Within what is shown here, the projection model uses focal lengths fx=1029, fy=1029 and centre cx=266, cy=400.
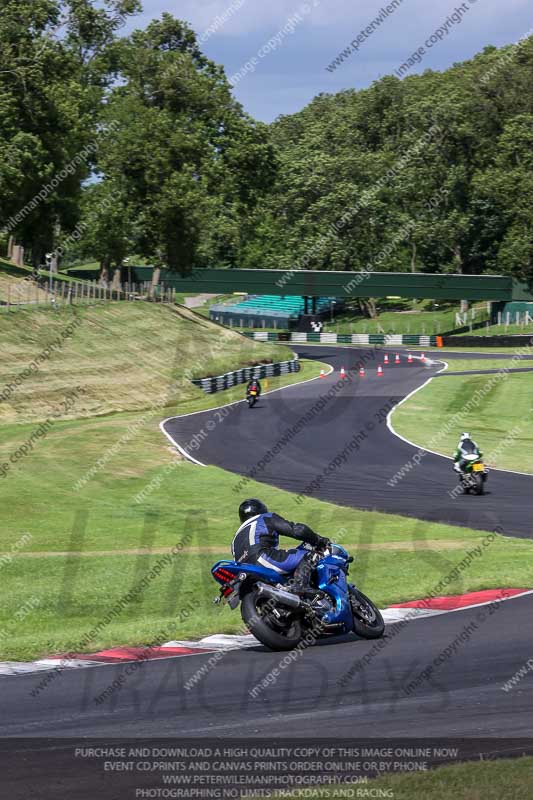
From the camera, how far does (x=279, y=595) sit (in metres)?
10.7

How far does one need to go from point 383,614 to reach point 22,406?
3148 cm

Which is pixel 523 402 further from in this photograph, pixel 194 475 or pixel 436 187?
pixel 436 187

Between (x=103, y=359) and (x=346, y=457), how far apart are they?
72.7ft

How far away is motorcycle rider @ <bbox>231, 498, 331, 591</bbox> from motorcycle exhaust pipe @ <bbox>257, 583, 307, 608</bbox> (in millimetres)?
221

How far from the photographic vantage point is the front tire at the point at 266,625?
10.6m

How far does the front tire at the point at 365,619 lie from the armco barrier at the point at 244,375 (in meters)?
40.1

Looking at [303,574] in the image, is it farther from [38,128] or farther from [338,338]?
[338,338]

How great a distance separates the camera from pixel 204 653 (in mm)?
10914

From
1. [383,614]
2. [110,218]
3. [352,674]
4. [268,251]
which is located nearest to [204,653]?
[352,674]

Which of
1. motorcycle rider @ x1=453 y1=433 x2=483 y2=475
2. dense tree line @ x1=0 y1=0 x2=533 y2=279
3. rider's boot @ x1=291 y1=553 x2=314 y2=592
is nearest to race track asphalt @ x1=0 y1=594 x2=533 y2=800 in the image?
rider's boot @ x1=291 y1=553 x2=314 y2=592

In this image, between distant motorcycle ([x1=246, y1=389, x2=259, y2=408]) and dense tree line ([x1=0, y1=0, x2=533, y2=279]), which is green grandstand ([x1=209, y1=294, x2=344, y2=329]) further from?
distant motorcycle ([x1=246, y1=389, x2=259, y2=408])

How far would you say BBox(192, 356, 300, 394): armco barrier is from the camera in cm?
5169

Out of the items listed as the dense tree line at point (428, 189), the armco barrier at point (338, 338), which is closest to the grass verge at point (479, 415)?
the armco barrier at point (338, 338)

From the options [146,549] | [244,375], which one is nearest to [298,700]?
[146,549]
